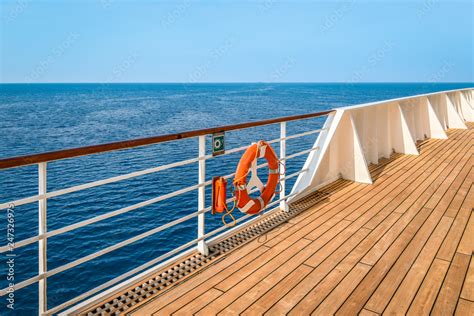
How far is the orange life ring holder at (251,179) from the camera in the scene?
2.38m

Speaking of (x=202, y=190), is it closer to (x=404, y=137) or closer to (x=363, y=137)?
(x=363, y=137)

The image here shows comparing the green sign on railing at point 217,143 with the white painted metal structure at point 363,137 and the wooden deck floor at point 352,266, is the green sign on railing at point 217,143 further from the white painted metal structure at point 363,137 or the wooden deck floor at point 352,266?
the white painted metal structure at point 363,137

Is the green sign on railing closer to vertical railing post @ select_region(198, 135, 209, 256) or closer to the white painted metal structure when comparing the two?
vertical railing post @ select_region(198, 135, 209, 256)

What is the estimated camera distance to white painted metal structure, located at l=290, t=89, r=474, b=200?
3.59 metres

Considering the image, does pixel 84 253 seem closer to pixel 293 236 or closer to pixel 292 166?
pixel 293 236

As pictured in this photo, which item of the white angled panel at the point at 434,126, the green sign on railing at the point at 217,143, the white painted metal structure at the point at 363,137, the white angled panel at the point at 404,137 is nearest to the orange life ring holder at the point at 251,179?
the green sign on railing at the point at 217,143

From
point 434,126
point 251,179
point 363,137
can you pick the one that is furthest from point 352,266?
point 434,126

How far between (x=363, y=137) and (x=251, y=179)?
231 centimetres

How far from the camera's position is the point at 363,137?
4.35m

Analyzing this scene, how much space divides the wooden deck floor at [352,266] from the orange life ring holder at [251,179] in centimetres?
25

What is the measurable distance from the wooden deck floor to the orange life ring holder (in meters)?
0.25

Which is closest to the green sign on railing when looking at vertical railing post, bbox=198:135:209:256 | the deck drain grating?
vertical railing post, bbox=198:135:209:256

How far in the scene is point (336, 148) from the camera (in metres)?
3.81

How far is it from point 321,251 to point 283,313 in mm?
723
